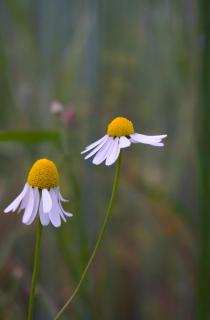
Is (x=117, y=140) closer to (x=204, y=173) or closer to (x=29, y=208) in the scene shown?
(x=29, y=208)

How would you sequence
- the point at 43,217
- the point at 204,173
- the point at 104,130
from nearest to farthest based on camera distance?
the point at 43,217
the point at 204,173
the point at 104,130

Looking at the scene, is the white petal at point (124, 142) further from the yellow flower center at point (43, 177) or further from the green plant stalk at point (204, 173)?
the green plant stalk at point (204, 173)

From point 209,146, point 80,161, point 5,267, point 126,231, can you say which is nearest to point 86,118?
point 80,161

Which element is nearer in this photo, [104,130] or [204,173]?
[204,173]

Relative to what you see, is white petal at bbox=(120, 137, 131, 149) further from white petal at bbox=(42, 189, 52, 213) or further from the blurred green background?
the blurred green background

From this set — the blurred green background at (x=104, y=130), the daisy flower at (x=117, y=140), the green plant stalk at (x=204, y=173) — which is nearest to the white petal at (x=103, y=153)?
the daisy flower at (x=117, y=140)

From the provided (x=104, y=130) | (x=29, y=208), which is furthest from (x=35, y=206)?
(x=104, y=130)

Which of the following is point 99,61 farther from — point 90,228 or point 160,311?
point 160,311
